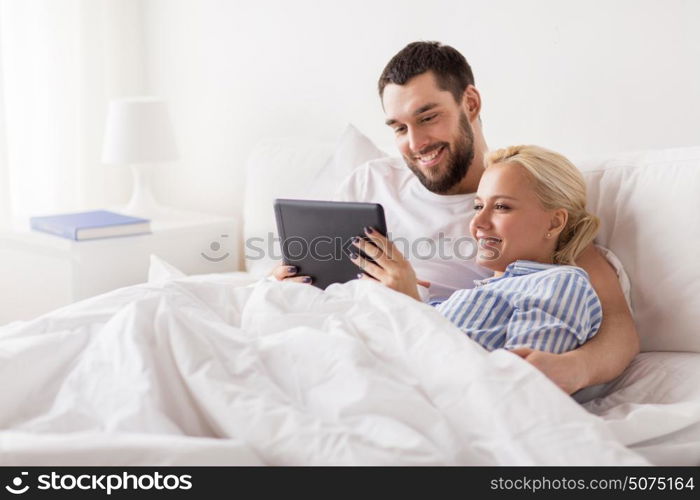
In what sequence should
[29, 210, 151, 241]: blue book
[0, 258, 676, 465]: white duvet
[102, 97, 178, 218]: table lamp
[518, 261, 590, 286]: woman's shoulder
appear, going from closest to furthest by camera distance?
1. [0, 258, 676, 465]: white duvet
2. [518, 261, 590, 286]: woman's shoulder
3. [29, 210, 151, 241]: blue book
4. [102, 97, 178, 218]: table lamp

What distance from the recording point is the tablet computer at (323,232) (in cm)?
164

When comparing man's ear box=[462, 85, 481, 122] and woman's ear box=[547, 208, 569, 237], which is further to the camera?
man's ear box=[462, 85, 481, 122]

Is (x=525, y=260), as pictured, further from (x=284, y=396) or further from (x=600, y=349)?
(x=284, y=396)

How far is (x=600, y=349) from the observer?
1.46 meters

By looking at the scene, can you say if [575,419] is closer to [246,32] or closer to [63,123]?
[246,32]

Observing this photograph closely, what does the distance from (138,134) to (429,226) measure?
1.39m

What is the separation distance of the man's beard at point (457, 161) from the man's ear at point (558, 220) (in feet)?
1.16

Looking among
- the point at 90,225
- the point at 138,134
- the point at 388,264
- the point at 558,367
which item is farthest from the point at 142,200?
the point at 558,367

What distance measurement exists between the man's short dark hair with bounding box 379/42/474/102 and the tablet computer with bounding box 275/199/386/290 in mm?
386

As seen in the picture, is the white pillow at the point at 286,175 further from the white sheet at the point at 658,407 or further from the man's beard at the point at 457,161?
the white sheet at the point at 658,407

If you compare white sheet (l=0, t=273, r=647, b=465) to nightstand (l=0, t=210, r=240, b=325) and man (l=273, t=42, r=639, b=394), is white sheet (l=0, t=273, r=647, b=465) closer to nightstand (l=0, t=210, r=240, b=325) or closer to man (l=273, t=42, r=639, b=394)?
man (l=273, t=42, r=639, b=394)

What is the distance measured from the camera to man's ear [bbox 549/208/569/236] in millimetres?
1580

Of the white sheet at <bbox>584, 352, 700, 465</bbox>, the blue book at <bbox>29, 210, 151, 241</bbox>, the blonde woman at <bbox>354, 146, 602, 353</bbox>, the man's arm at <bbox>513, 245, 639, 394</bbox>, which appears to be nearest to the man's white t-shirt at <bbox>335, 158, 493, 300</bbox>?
the blonde woman at <bbox>354, 146, 602, 353</bbox>
